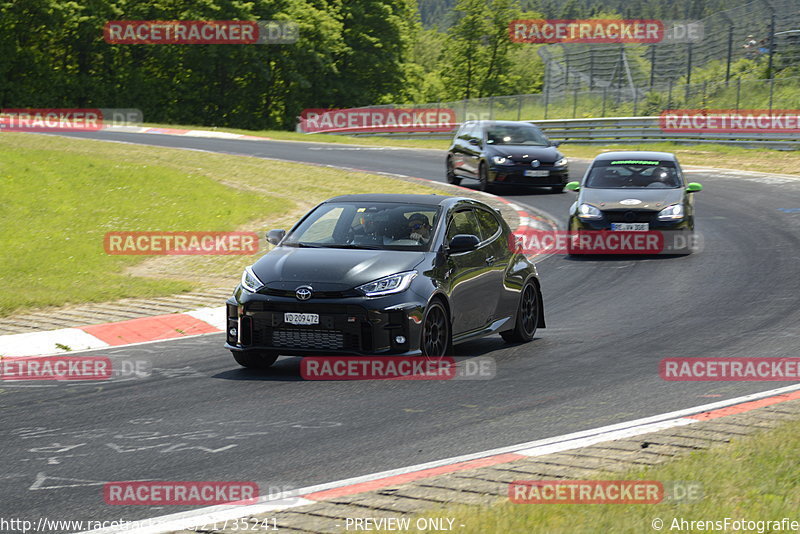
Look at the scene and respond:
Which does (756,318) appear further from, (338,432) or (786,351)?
(338,432)

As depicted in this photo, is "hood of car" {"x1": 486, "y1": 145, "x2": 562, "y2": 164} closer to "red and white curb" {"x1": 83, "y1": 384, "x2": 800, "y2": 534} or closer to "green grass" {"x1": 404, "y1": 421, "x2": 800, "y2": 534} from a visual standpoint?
"red and white curb" {"x1": 83, "y1": 384, "x2": 800, "y2": 534}

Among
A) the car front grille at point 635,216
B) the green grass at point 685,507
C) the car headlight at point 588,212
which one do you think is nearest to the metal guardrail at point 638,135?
the car front grille at point 635,216

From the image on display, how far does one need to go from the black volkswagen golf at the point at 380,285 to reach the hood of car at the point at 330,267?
0.04 ft

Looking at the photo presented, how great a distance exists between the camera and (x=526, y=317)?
11859 mm

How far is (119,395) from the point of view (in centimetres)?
898

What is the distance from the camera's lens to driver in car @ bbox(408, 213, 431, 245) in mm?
10477

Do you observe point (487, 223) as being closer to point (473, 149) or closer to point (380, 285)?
point (380, 285)

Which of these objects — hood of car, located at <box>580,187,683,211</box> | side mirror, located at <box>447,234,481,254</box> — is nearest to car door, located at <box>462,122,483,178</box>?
hood of car, located at <box>580,187,683,211</box>
